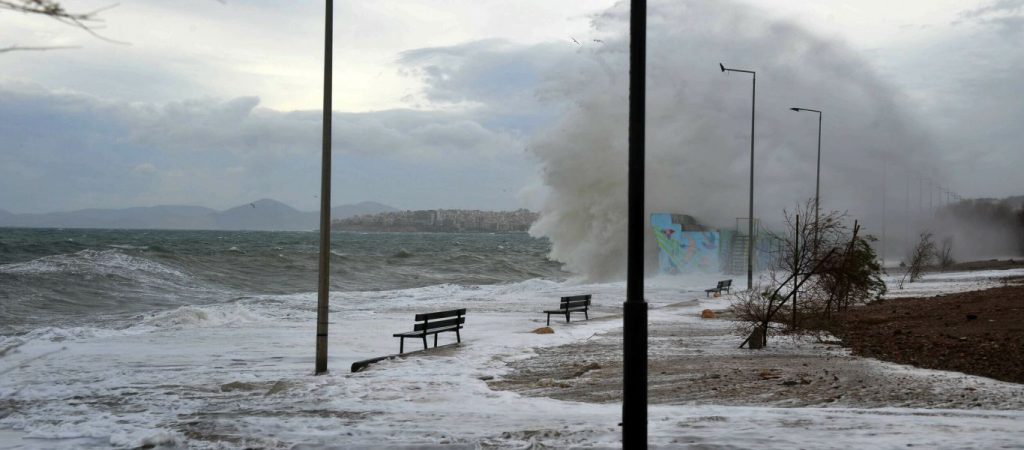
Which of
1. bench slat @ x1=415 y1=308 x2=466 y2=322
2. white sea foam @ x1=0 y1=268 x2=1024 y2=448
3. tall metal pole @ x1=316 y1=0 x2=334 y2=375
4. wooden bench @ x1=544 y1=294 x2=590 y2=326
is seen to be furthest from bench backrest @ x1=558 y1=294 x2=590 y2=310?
tall metal pole @ x1=316 y1=0 x2=334 y2=375

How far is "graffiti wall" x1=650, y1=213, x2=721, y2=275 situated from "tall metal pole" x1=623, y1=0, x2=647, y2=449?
48.3m

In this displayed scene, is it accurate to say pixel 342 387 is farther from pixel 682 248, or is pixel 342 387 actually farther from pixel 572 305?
pixel 682 248

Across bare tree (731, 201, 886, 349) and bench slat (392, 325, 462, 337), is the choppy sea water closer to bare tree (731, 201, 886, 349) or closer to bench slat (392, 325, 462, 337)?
bench slat (392, 325, 462, 337)

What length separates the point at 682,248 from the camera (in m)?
55.5

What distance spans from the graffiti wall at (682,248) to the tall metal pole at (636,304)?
48300 mm

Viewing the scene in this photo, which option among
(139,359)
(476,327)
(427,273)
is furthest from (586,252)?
(139,359)

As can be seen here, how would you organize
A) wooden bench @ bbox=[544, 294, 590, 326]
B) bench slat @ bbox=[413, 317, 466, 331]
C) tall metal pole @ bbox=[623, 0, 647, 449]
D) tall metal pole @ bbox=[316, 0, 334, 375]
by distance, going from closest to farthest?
tall metal pole @ bbox=[623, 0, 647, 449], tall metal pole @ bbox=[316, 0, 334, 375], bench slat @ bbox=[413, 317, 466, 331], wooden bench @ bbox=[544, 294, 590, 326]

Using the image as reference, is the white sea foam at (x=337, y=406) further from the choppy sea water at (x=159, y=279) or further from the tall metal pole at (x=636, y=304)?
the choppy sea water at (x=159, y=279)

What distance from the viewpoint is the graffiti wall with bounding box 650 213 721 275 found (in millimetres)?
54469

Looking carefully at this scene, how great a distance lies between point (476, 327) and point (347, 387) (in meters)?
11.3

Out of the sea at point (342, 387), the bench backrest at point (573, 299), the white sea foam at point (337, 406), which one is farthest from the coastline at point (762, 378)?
the bench backrest at point (573, 299)

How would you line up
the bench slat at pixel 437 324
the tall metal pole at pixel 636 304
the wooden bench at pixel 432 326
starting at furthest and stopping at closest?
the bench slat at pixel 437 324
the wooden bench at pixel 432 326
the tall metal pole at pixel 636 304

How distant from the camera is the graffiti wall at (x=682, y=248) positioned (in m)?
54.5

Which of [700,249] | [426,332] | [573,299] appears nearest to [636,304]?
[426,332]
